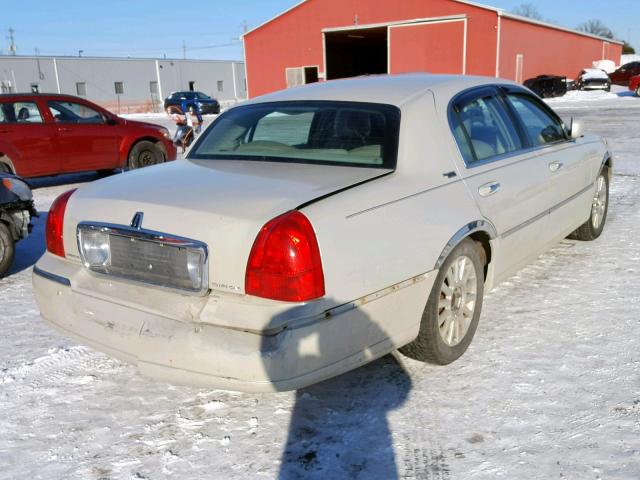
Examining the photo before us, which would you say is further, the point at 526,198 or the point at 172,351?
the point at 526,198

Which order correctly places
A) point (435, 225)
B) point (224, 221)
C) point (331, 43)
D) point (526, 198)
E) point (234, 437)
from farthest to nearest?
point (331, 43), point (526, 198), point (435, 225), point (234, 437), point (224, 221)

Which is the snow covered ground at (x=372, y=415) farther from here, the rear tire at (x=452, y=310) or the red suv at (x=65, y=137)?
the red suv at (x=65, y=137)

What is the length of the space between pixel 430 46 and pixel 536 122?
26475 mm

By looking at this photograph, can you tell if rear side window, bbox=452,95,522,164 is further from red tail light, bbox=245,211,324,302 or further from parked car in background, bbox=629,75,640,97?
parked car in background, bbox=629,75,640,97

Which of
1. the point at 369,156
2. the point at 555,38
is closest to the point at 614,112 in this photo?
the point at 555,38

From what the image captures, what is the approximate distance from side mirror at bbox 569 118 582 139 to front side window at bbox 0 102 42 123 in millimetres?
7845

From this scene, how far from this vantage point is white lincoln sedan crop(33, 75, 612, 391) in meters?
2.46

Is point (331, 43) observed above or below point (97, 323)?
above

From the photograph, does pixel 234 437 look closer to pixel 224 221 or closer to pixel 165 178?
pixel 224 221

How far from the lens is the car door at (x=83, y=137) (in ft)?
31.0

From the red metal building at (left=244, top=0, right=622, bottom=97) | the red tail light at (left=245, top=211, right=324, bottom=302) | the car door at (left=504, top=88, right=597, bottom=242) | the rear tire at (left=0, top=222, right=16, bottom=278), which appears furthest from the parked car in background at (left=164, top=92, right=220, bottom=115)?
the red tail light at (left=245, top=211, right=324, bottom=302)

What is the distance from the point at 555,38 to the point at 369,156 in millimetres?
37948

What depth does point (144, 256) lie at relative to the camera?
2.75m

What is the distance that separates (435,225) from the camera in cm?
302
